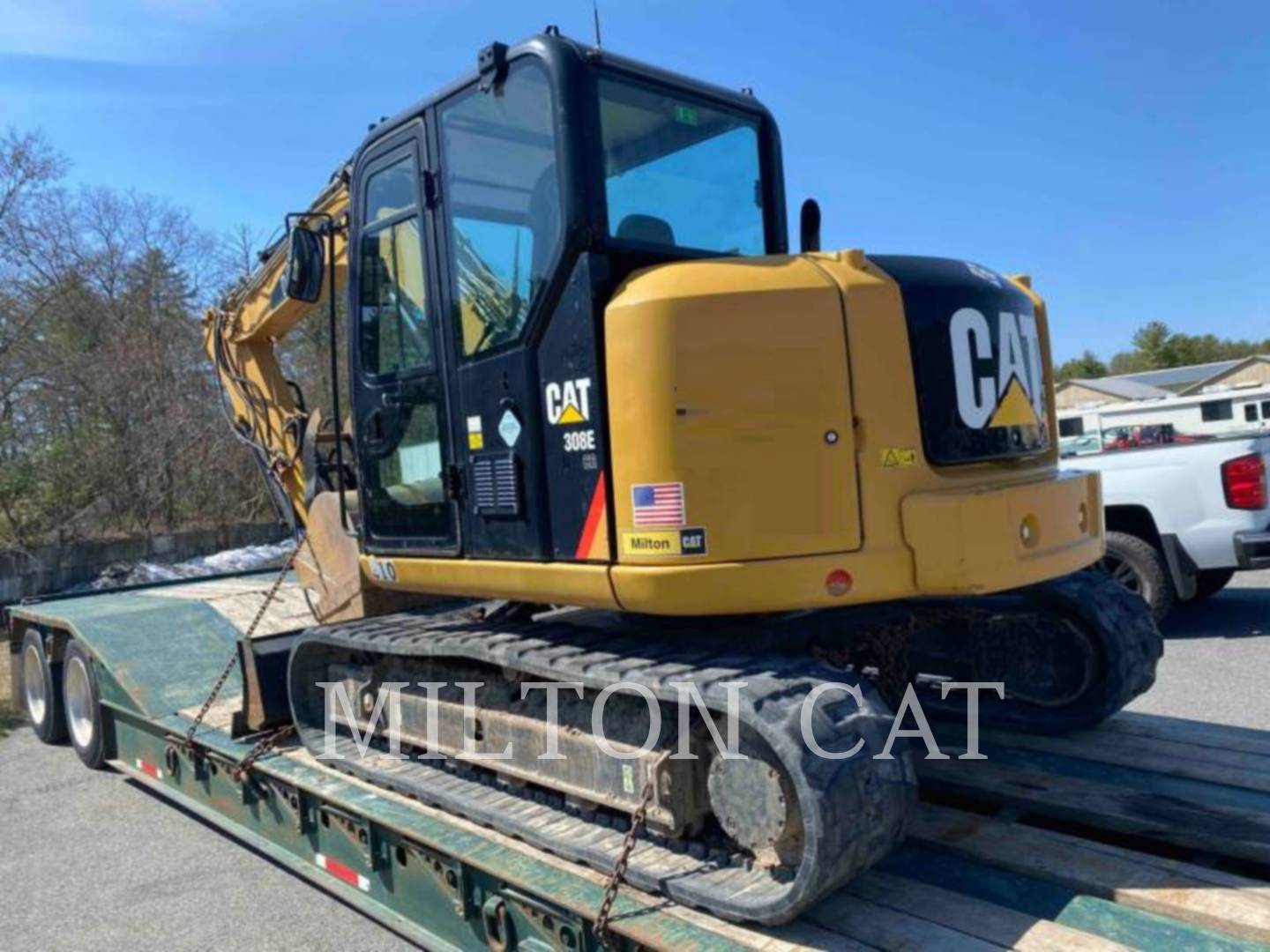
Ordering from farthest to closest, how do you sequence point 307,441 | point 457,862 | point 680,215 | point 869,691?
point 307,441 < point 680,215 < point 457,862 < point 869,691

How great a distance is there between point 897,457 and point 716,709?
3.10 ft

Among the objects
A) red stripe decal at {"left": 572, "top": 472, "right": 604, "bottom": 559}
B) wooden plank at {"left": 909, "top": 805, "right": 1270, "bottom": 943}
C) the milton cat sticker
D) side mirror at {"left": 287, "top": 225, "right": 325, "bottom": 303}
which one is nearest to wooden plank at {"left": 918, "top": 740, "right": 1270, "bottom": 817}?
wooden plank at {"left": 909, "top": 805, "right": 1270, "bottom": 943}

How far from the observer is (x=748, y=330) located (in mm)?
3059

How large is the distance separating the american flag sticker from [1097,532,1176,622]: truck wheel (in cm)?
661

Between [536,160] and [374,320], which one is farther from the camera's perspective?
[374,320]

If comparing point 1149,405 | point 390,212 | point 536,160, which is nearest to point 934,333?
point 536,160

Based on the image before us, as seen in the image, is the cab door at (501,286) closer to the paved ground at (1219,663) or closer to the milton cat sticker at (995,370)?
the milton cat sticker at (995,370)

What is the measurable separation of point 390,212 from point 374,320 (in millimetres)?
454

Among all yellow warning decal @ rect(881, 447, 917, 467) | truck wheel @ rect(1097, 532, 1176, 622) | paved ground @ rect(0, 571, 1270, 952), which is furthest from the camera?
truck wheel @ rect(1097, 532, 1176, 622)

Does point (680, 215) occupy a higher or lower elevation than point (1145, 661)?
higher

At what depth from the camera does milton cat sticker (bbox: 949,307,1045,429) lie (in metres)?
3.34

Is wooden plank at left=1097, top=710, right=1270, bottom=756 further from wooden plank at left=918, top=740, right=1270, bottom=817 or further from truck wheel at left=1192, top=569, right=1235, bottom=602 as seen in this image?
truck wheel at left=1192, top=569, right=1235, bottom=602

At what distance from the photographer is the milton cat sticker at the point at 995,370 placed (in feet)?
11.0

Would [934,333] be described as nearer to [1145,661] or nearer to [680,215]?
[680,215]
